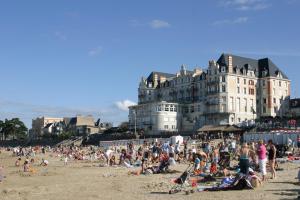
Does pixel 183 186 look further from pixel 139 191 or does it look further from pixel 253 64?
pixel 253 64

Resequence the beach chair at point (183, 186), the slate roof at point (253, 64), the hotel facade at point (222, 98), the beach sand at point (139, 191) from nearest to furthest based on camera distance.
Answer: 1. the beach sand at point (139, 191)
2. the beach chair at point (183, 186)
3. the hotel facade at point (222, 98)
4. the slate roof at point (253, 64)

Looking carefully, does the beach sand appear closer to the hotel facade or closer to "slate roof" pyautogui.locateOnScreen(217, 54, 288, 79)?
the hotel facade

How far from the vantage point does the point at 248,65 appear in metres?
89.1

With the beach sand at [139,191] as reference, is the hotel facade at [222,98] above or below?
above

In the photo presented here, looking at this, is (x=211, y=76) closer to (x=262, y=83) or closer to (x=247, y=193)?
(x=262, y=83)

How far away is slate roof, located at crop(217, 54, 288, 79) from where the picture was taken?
8787 centimetres

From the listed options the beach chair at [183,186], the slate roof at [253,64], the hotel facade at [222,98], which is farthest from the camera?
the slate roof at [253,64]

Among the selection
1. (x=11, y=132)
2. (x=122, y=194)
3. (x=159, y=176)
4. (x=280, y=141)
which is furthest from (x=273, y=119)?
(x=11, y=132)

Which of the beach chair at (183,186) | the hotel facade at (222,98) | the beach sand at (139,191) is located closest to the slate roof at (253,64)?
the hotel facade at (222,98)

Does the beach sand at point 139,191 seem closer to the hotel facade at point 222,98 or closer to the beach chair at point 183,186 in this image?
the beach chair at point 183,186

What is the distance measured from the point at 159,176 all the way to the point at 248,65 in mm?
69859

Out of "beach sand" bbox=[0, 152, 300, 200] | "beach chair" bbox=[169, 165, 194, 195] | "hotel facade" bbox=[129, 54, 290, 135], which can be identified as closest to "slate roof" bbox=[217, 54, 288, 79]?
"hotel facade" bbox=[129, 54, 290, 135]

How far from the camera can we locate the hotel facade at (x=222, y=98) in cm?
8556

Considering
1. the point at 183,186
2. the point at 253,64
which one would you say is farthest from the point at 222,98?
the point at 183,186
